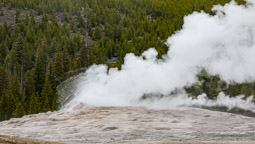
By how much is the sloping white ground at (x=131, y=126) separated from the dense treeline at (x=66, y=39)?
23.0 metres

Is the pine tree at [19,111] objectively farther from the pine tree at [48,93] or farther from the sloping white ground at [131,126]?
the sloping white ground at [131,126]

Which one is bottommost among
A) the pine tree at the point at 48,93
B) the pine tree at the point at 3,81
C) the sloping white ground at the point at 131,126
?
the sloping white ground at the point at 131,126

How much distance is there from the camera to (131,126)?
26.9m

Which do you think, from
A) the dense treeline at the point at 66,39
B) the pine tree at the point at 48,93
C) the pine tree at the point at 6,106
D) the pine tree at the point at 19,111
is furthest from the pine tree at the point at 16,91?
the pine tree at the point at 19,111

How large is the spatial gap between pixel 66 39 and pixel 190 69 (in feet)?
191

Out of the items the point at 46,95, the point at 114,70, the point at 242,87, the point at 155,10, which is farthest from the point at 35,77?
the point at 155,10

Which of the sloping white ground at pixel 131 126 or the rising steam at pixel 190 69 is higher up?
the rising steam at pixel 190 69

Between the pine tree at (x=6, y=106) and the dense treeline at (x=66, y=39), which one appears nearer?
the pine tree at (x=6, y=106)

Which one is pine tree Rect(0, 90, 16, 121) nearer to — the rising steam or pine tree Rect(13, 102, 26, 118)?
pine tree Rect(13, 102, 26, 118)

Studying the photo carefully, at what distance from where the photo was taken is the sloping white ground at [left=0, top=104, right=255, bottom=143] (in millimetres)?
23703

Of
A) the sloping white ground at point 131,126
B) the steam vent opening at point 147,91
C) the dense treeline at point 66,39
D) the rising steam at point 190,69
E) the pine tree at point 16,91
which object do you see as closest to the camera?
the sloping white ground at point 131,126

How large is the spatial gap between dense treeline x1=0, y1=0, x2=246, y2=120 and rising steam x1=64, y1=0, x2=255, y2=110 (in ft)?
28.9

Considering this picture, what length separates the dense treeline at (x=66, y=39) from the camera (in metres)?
64.4

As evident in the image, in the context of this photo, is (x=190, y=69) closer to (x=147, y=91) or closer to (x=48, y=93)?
(x=147, y=91)
